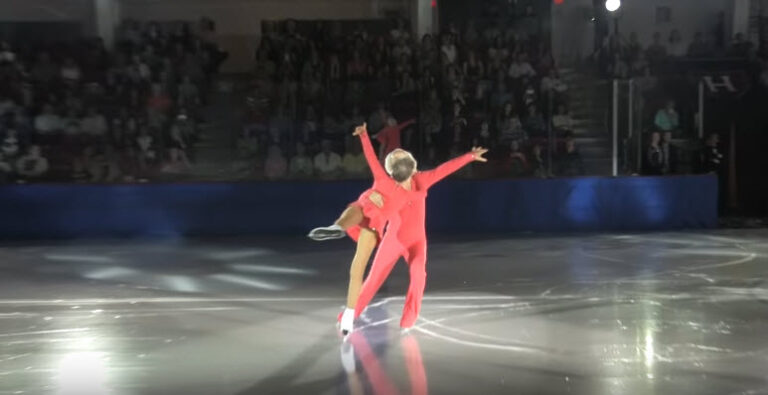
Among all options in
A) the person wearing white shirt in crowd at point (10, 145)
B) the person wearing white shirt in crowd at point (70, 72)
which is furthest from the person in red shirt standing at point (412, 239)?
the person wearing white shirt in crowd at point (70, 72)

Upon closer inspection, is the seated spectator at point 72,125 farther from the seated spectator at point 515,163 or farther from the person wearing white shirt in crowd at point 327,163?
the seated spectator at point 515,163

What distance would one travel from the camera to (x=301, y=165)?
14.1m

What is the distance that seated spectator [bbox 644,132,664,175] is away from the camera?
14406mm

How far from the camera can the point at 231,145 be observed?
47.5 ft

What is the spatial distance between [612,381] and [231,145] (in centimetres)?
1009

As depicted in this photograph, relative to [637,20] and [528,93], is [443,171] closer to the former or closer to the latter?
[528,93]

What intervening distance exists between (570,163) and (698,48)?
5.59m

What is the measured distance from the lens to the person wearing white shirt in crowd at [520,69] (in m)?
16.1

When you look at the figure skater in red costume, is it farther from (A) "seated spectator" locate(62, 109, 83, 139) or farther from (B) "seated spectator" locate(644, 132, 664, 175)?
(A) "seated spectator" locate(62, 109, 83, 139)

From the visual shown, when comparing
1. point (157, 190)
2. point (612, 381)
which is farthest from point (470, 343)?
point (157, 190)

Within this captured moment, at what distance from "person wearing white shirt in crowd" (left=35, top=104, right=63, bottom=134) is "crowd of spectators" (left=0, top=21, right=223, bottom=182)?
0.02 metres

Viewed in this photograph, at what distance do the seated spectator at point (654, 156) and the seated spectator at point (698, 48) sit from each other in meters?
3.94

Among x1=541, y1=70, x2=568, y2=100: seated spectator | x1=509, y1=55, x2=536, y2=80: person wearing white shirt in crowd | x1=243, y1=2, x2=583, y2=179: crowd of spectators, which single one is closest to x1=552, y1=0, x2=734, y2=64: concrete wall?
x1=243, y1=2, x2=583, y2=179: crowd of spectators

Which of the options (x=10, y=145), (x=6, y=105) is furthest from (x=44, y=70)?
(x=10, y=145)
